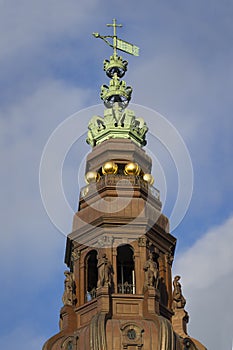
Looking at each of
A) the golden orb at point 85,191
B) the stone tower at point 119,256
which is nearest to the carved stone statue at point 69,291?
the stone tower at point 119,256

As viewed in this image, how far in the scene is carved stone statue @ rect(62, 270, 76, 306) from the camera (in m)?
82.4

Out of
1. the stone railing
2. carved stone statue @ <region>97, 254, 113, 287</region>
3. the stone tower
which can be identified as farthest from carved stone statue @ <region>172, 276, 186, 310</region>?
the stone railing

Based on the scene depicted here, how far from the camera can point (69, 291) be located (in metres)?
82.8

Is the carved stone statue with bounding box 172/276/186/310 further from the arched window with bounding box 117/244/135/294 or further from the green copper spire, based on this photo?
the green copper spire

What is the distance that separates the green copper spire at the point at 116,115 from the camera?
3546 inches

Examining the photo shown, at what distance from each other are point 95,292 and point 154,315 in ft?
15.1

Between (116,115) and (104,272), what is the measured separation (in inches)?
552

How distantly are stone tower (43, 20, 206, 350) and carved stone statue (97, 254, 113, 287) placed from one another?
6cm

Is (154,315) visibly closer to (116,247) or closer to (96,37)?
(116,247)

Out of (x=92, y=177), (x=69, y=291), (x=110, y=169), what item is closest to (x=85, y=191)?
(x=92, y=177)

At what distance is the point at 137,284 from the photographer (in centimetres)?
8188

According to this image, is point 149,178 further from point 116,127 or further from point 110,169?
point 116,127

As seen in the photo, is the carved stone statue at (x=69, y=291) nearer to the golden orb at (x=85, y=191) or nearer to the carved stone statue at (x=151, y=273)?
the carved stone statue at (x=151, y=273)

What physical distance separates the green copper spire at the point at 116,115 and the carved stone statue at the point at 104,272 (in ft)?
37.1
